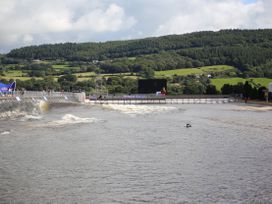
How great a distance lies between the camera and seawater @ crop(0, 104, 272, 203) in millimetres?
13672

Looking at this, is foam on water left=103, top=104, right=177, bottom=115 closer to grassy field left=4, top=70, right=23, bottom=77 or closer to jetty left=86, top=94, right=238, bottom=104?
jetty left=86, top=94, right=238, bottom=104

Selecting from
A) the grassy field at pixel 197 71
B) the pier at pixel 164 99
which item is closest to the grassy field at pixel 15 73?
the grassy field at pixel 197 71

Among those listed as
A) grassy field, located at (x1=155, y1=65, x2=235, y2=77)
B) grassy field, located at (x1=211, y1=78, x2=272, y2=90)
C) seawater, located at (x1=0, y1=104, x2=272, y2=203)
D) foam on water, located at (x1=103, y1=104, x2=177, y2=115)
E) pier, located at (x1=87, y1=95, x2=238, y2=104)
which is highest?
grassy field, located at (x1=155, y1=65, x2=235, y2=77)

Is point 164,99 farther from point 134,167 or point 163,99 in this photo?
point 134,167

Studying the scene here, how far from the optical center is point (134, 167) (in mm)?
18078

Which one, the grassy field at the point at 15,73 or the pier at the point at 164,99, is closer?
the pier at the point at 164,99

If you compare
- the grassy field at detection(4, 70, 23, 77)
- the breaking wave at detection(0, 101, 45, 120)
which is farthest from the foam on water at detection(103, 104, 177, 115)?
the grassy field at detection(4, 70, 23, 77)

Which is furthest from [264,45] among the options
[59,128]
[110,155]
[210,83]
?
[110,155]

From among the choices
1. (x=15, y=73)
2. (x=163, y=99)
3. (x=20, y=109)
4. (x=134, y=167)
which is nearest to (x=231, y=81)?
(x=163, y=99)

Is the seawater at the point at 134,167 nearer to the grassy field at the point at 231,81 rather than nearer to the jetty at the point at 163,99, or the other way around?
the jetty at the point at 163,99

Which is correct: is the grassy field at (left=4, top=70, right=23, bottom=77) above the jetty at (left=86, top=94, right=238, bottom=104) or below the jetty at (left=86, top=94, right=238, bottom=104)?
above

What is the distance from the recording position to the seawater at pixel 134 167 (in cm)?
1367

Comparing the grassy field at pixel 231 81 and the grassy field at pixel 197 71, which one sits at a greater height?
the grassy field at pixel 197 71

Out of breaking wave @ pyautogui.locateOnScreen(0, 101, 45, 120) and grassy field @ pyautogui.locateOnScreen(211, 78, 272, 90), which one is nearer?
breaking wave @ pyautogui.locateOnScreen(0, 101, 45, 120)
